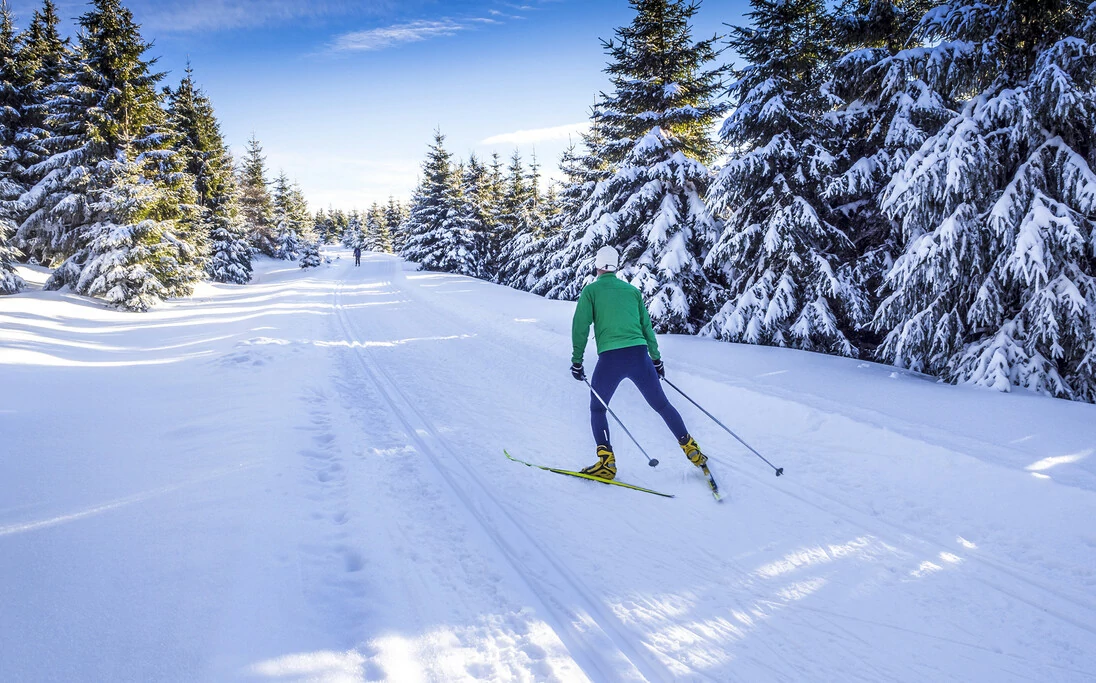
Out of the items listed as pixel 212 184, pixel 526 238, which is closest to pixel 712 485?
pixel 526 238

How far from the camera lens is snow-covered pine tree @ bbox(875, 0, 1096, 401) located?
6445 mm

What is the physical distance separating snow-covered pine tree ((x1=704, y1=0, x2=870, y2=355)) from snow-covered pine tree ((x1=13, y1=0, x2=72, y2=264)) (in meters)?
22.9

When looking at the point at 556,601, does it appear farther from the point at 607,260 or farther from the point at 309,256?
the point at 309,256

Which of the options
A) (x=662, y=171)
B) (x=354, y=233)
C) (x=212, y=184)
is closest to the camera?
(x=662, y=171)

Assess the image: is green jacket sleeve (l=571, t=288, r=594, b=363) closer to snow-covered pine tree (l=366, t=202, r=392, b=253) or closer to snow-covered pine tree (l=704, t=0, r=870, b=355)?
snow-covered pine tree (l=704, t=0, r=870, b=355)

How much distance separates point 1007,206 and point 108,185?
76.9 ft

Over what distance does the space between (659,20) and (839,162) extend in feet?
22.0

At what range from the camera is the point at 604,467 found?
4738 millimetres

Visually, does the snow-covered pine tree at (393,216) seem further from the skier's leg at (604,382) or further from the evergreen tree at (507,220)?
the skier's leg at (604,382)

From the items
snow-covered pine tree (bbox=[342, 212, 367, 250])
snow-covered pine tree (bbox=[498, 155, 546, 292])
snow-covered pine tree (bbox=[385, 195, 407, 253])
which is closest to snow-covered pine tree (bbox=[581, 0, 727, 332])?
snow-covered pine tree (bbox=[498, 155, 546, 292])

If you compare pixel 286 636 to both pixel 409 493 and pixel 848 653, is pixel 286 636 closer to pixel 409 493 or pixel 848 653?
pixel 409 493

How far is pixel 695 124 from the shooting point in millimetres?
14570

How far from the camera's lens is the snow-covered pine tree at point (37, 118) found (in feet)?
59.6

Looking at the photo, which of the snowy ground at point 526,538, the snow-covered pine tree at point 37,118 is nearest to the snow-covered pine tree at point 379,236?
the snow-covered pine tree at point 37,118
